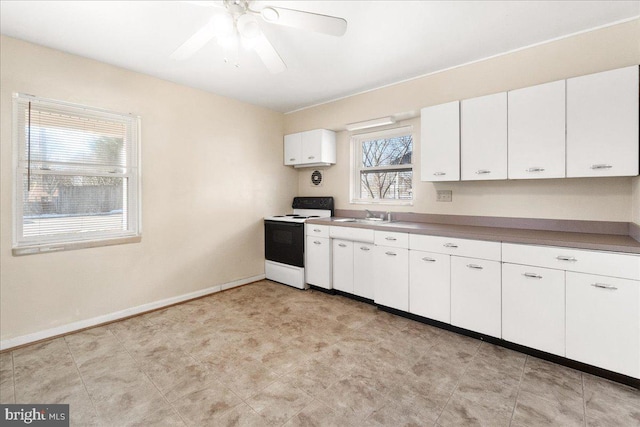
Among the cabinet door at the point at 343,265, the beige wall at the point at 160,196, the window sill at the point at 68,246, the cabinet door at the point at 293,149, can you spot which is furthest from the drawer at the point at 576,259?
the window sill at the point at 68,246

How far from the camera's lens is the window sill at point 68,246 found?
2.50 metres

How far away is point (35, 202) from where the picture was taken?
101 inches

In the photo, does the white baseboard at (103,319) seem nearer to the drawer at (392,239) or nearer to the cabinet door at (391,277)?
the cabinet door at (391,277)

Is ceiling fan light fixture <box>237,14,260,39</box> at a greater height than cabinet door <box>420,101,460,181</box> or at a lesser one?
greater

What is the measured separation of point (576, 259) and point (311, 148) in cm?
316

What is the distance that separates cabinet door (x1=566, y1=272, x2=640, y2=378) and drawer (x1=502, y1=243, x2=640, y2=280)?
0.16ft

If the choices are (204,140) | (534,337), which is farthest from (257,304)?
(534,337)

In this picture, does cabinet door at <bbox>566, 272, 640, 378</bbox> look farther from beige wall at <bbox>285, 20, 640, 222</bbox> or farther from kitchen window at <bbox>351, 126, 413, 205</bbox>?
kitchen window at <bbox>351, 126, 413, 205</bbox>

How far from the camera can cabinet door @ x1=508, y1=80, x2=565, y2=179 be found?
7.61 feet

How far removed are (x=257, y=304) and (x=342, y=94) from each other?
9.25ft

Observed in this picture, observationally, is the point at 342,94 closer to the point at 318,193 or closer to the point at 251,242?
the point at 318,193

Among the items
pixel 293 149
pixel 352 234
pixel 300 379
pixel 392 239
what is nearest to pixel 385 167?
pixel 352 234

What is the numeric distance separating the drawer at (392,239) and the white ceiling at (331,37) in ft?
5.55

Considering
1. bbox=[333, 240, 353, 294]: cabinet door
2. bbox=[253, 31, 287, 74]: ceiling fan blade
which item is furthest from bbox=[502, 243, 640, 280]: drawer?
bbox=[253, 31, 287, 74]: ceiling fan blade
